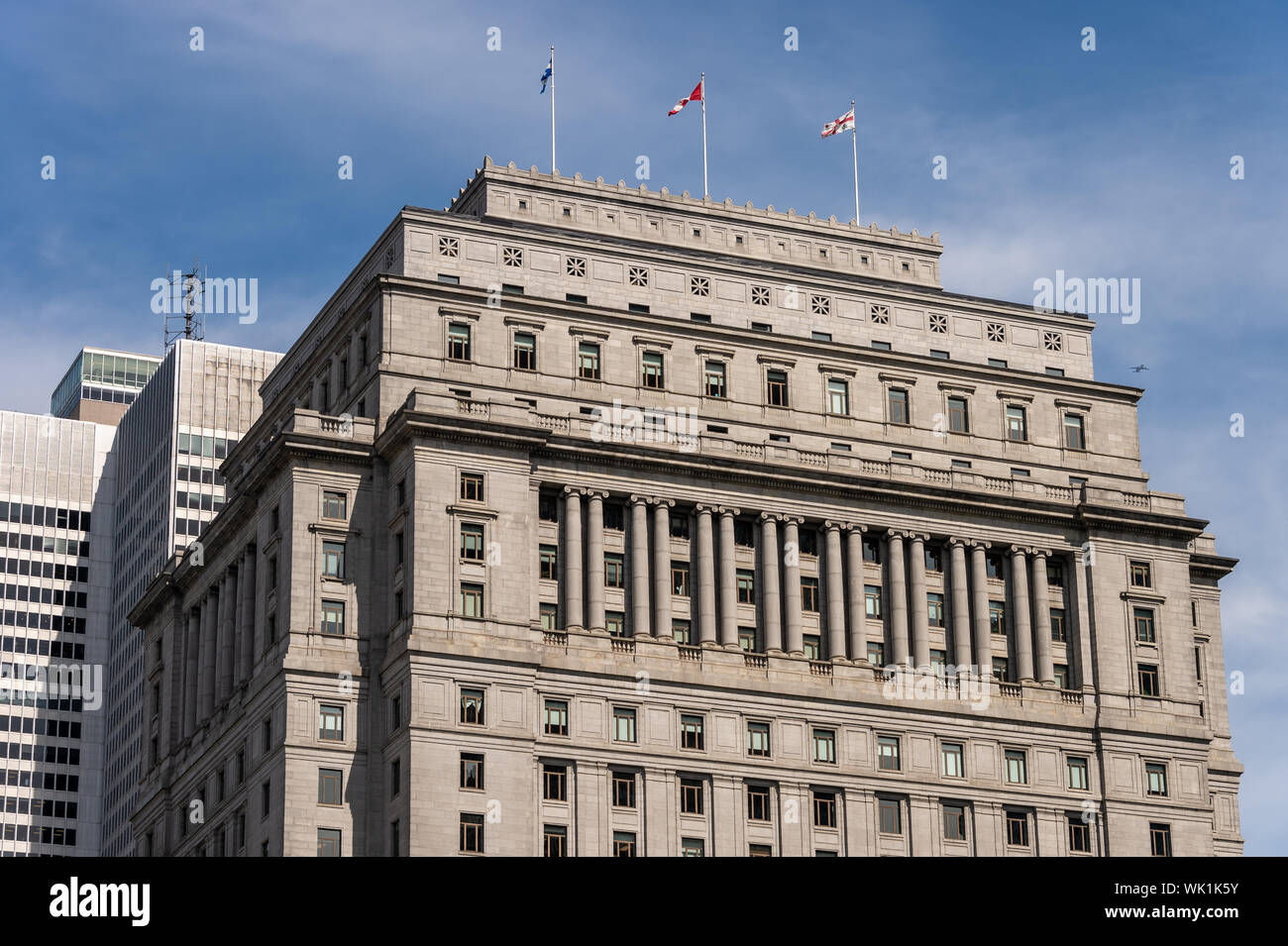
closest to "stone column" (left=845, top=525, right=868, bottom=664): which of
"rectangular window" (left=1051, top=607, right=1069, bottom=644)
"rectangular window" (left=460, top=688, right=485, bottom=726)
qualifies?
"rectangular window" (left=1051, top=607, right=1069, bottom=644)

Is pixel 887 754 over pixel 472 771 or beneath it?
over

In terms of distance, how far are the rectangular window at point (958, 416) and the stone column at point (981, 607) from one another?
8.88 meters

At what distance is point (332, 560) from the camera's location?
139 m

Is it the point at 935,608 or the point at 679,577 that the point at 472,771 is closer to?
the point at 679,577

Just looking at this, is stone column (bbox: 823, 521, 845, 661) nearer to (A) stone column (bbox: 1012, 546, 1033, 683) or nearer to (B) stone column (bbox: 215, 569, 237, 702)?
(A) stone column (bbox: 1012, 546, 1033, 683)

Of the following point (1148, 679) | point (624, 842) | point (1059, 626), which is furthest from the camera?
point (1059, 626)

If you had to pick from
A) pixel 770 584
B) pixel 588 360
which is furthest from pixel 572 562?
pixel 588 360

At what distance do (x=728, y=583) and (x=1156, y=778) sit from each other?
1103 inches

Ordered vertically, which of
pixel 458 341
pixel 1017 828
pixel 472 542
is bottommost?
pixel 1017 828

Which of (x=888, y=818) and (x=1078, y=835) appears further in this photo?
(x=1078, y=835)

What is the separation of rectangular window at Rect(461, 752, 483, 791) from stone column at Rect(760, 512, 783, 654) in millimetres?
20065
